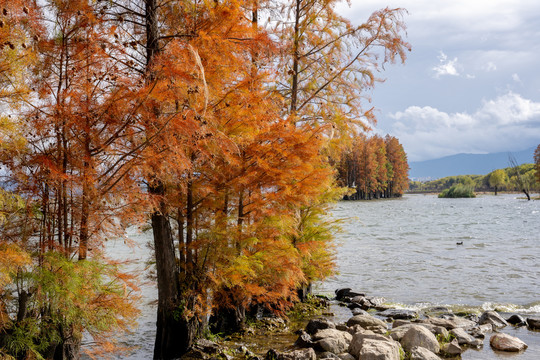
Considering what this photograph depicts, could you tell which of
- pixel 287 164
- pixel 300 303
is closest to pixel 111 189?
pixel 287 164

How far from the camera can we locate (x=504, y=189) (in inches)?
6289

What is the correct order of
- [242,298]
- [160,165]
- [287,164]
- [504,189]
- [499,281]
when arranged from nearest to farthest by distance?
[160,165], [287,164], [242,298], [499,281], [504,189]

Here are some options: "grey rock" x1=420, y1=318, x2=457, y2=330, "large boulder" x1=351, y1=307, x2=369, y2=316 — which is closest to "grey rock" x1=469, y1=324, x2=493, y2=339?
"grey rock" x1=420, y1=318, x2=457, y2=330

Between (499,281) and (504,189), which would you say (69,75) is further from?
(504,189)

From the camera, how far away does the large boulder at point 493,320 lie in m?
13.2

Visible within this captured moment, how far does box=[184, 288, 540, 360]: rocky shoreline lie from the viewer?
30.9 ft

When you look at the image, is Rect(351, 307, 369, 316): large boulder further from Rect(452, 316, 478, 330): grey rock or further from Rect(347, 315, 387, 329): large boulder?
Rect(452, 316, 478, 330): grey rock

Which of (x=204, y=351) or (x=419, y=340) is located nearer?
(x=204, y=351)

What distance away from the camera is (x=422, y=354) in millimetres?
9547

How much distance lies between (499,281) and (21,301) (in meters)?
18.3

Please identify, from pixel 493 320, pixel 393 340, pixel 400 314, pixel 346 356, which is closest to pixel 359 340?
pixel 346 356

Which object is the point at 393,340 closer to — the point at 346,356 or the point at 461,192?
the point at 346,356

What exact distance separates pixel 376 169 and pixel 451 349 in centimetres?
9030

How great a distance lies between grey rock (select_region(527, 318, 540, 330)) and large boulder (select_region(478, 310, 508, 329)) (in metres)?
0.58
